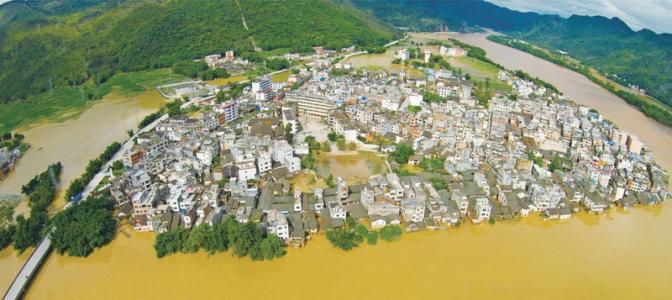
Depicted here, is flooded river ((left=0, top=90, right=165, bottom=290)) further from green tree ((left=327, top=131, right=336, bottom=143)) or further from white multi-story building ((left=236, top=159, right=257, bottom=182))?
green tree ((left=327, top=131, right=336, bottom=143))

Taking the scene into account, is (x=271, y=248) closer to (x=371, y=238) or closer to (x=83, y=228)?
(x=371, y=238)

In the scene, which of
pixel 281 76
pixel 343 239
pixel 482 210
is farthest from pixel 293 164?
pixel 281 76

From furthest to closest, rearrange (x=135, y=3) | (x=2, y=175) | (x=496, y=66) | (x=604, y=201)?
(x=135, y=3), (x=496, y=66), (x=2, y=175), (x=604, y=201)

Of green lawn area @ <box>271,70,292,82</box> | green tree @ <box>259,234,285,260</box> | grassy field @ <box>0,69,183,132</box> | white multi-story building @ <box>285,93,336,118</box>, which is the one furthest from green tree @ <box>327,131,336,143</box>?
grassy field @ <box>0,69,183,132</box>

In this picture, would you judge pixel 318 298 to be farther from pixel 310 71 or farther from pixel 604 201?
pixel 310 71

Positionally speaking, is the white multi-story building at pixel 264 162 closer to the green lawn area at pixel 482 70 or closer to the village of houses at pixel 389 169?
the village of houses at pixel 389 169

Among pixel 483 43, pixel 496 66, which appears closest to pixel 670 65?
pixel 496 66

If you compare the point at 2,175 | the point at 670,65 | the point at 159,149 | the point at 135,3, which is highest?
the point at 135,3
